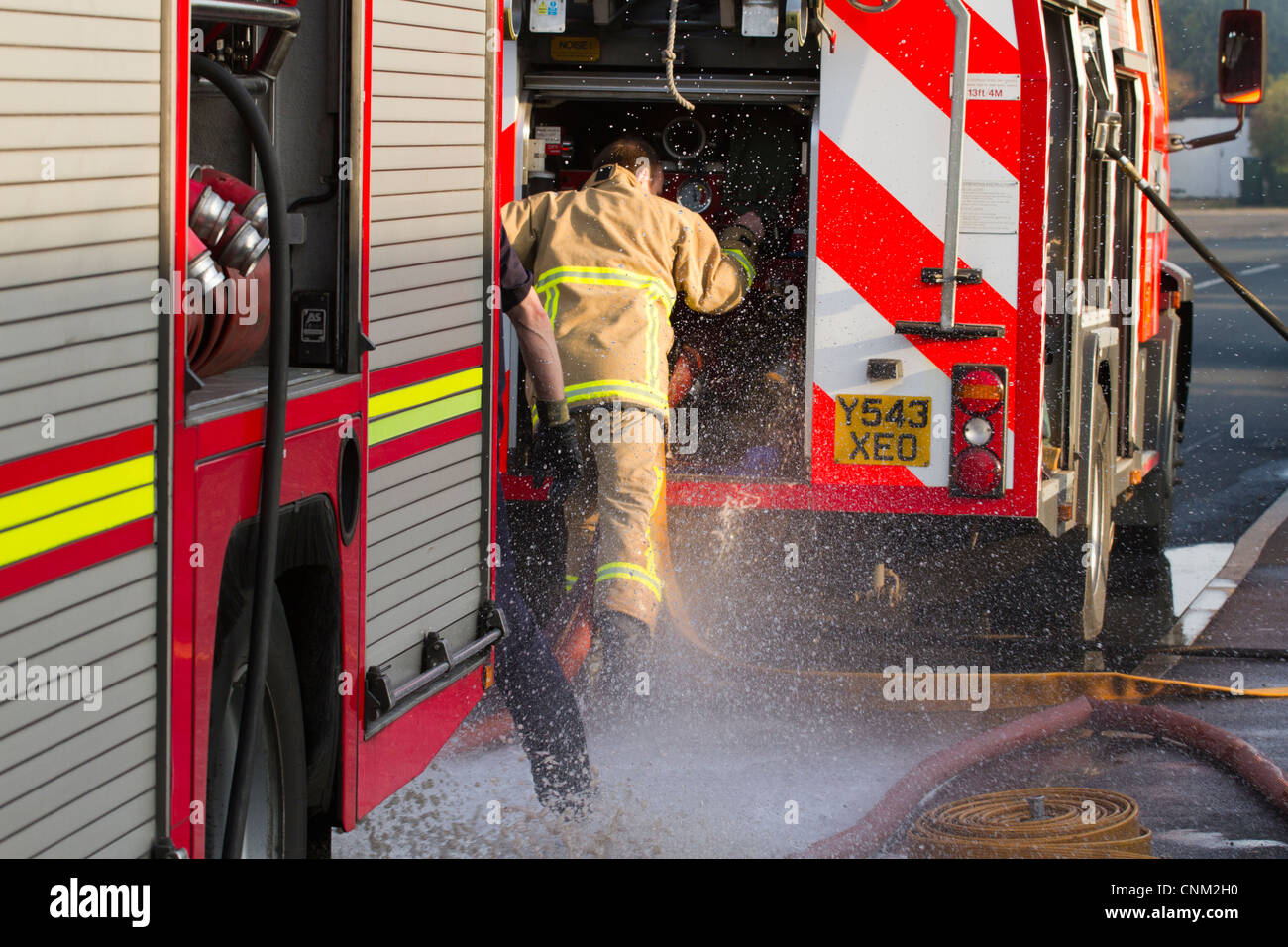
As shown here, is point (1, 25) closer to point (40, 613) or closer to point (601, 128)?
point (40, 613)

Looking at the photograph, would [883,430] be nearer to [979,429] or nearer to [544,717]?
[979,429]

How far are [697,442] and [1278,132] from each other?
142 ft

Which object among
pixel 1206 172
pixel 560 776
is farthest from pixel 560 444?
Result: pixel 1206 172

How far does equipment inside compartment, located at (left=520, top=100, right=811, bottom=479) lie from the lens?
6215 mm

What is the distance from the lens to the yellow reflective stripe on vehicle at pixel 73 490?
1877 mm

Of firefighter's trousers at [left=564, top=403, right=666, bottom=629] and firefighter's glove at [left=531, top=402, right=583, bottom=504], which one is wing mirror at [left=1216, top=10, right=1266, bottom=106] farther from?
firefighter's glove at [left=531, top=402, right=583, bottom=504]

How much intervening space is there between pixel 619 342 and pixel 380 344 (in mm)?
2121

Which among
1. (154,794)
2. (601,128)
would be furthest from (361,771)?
(601,128)

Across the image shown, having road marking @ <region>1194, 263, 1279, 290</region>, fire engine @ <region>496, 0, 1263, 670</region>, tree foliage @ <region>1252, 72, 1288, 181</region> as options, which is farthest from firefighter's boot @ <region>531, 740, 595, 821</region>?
tree foliage @ <region>1252, 72, 1288, 181</region>

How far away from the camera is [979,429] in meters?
4.90

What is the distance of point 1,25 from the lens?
183 cm

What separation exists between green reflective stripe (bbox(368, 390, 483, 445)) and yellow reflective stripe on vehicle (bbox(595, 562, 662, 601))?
153cm

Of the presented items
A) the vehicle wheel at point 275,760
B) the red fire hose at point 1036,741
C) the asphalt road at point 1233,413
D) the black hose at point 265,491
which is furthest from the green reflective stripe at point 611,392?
the asphalt road at point 1233,413

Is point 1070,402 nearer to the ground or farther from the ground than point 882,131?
nearer to the ground
